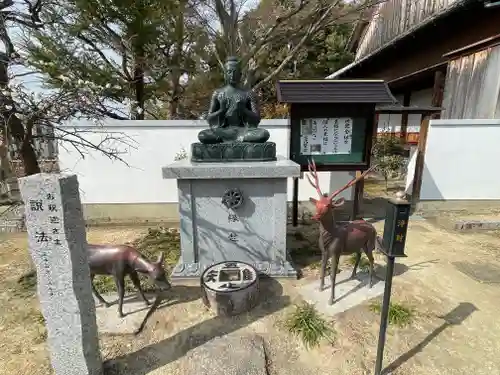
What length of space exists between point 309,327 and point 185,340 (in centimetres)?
136

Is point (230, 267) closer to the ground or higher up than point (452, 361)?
higher up

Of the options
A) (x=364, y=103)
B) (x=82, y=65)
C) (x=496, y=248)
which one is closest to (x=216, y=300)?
(x=364, y=103)

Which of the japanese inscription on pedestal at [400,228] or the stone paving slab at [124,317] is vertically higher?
the japanese inscription on pedestal at [400,228]

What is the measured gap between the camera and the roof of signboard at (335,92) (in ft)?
18.4

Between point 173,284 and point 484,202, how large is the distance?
8.13 meters

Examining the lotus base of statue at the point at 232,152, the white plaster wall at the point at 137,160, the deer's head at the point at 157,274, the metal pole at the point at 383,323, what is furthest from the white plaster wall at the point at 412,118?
the deer's head at the point at 157,274

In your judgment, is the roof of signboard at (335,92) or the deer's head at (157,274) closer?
the deer's head at (157,274)

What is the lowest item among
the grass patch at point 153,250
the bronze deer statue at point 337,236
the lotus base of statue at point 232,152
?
the grass patch at point 153,250

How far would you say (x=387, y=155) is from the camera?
1126cm

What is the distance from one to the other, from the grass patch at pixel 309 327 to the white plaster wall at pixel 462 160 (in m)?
5.77

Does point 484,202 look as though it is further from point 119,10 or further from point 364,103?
point 119,10

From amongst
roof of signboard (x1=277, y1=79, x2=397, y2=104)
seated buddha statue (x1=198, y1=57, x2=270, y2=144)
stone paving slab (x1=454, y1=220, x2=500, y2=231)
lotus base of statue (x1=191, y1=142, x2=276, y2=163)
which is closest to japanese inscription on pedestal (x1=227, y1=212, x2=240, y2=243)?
lotus base of statue (x1=191, y1=142, x2=276, y2=163)

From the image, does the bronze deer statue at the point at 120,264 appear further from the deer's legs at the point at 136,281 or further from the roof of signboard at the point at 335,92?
the roof of signboard at the point at 335,92

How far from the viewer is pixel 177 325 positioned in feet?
11.0
